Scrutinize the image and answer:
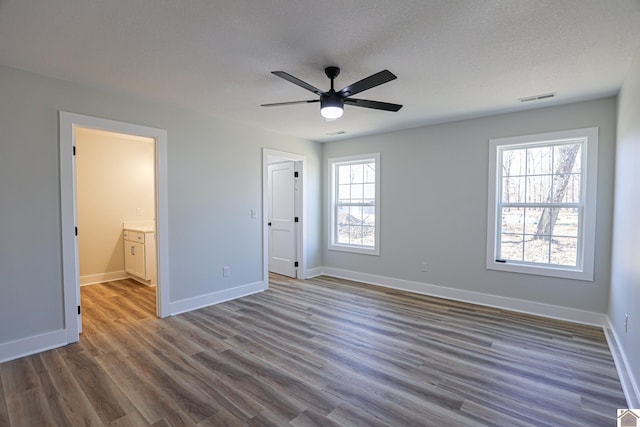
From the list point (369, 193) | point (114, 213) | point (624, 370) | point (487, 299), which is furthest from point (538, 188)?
point (114, 213)

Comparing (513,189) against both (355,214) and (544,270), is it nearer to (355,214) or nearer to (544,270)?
(544,270)

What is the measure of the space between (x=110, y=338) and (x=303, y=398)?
2.15m

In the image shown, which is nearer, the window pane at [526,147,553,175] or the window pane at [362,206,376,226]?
the window pane at [526,147,553,175]

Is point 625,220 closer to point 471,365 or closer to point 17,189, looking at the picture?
Result: point 471,365

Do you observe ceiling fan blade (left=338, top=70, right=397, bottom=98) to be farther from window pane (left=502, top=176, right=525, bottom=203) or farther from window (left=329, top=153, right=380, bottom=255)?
window (left=329, top=153, right=380, bottom=255)

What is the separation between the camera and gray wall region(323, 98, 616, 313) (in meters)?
3.34

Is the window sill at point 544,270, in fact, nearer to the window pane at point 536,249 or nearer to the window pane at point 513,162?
the window pane at point 536,249

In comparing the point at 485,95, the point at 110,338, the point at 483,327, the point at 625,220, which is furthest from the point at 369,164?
the point at 110,338

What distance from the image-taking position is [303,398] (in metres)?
2.13

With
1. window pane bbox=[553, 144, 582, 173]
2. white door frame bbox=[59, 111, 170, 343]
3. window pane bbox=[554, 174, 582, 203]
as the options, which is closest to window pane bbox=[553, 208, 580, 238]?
window pane bbox=[554, 174, 582, 203]

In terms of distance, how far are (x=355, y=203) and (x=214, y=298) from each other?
107 inches

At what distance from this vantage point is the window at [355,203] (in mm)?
5121

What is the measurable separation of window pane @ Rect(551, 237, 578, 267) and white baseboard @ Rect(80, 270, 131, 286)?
642 centimetres

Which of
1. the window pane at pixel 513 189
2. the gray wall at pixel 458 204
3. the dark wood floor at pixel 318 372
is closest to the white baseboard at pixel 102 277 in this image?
the dark wood floor at pixel 318 372
